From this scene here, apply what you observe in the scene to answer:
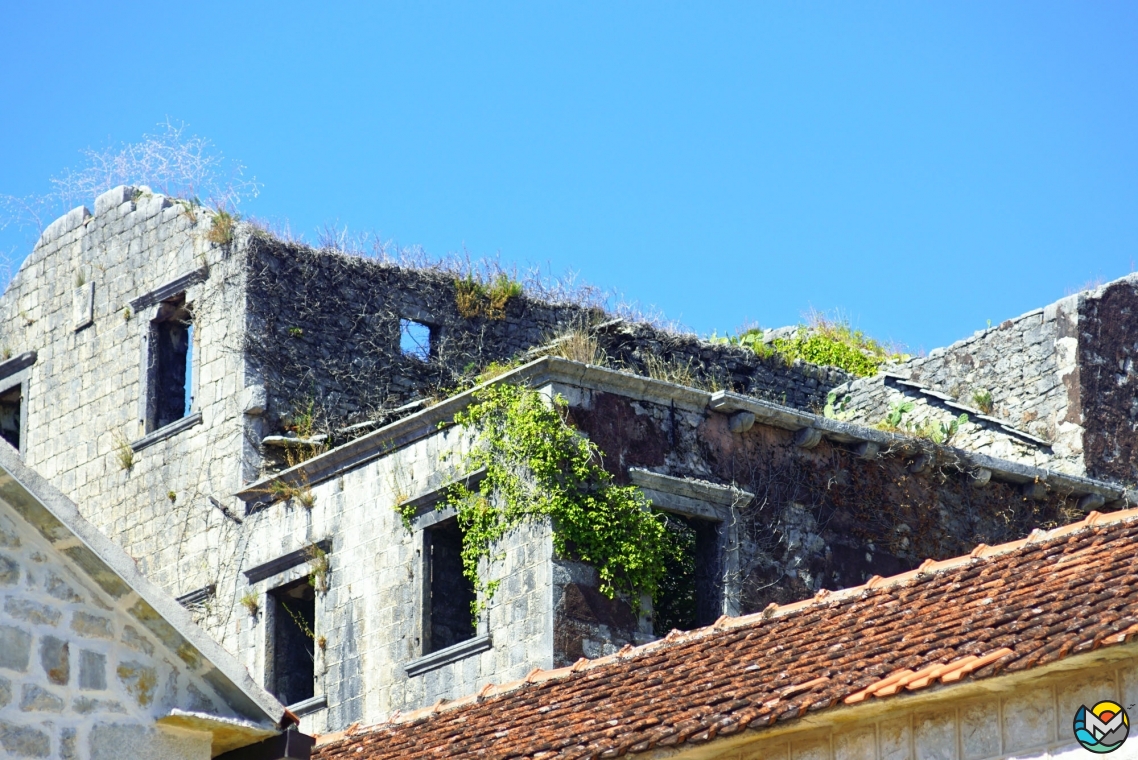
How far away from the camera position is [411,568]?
1611 centimetres

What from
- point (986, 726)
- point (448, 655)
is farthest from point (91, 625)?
point (448, 655)

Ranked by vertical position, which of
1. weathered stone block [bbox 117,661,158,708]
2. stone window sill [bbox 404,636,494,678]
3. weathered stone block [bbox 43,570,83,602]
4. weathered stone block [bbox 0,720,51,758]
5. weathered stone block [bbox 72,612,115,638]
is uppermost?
stone window sill [bbox 404,636,494,678]

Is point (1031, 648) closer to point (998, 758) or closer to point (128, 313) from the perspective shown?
point (998, 758)

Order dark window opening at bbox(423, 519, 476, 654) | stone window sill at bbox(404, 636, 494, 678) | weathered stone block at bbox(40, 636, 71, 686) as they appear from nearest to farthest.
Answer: weathered stone block at bbox(40, 636, 71, 686) < stone window sill at bbox(404, 636, 494, 678) < dark window opening at bbox(423, 519, 476, 654)

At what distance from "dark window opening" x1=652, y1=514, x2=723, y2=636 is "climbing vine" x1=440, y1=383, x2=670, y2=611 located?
25cm

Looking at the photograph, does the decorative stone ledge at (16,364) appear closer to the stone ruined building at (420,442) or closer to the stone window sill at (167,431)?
the stone ruined building at (420,442)

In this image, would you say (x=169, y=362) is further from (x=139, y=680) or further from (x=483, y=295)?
(x=139, y=680)

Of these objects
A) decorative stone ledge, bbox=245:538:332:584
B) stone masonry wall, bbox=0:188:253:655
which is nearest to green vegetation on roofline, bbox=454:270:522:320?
stone masonry wall, bbox=0:188:253:655

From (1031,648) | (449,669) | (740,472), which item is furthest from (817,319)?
(1031,648)

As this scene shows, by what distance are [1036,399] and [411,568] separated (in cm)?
777

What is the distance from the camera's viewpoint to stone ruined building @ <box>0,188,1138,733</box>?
621 inches

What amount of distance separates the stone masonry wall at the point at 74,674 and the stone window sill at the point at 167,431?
1153 centimetres

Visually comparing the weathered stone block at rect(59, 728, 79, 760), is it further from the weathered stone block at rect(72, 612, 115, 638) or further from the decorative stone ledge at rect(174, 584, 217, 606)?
the decorative stone ledge at rect(174, 584, 217, 606)

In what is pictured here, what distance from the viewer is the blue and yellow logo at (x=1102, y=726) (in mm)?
7910
